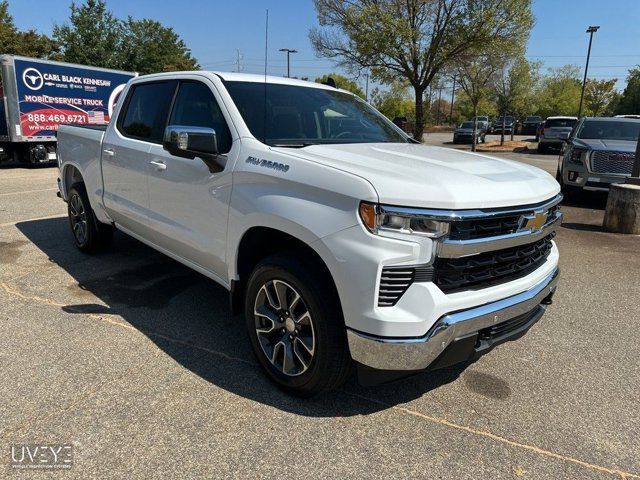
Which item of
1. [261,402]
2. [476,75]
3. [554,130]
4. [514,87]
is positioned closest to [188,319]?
[261,402]

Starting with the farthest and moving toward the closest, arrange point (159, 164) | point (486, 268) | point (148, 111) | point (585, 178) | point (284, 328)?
point (585, 178) → point (148, 111) → point (159, 164) → point (284, 328) → point (486, 268)

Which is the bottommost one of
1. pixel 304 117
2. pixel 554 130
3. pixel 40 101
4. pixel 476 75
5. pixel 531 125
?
pixel 304 117

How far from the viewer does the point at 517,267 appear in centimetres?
279

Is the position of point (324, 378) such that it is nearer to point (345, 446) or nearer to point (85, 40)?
point (345, 446)

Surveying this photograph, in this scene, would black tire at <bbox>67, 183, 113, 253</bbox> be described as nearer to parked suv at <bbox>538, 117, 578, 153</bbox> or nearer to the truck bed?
the truck bed

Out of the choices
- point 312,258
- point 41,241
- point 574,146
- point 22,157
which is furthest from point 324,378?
point 22,157

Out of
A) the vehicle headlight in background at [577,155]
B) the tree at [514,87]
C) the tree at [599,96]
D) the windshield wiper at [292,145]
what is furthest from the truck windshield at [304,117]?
the tree at [599,96]

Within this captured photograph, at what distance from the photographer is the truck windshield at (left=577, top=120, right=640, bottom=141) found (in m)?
10.5

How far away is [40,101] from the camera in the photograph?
14.6 metres

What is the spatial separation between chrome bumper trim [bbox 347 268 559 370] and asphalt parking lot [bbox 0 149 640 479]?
490 mm

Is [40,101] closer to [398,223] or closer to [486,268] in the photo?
[398,223]

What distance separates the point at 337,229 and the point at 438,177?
0.59m

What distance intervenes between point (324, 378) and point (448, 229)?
1.05m

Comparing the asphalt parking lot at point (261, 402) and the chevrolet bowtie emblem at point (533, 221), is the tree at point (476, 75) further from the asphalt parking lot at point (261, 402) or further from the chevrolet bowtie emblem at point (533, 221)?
the chevrolet bowtie emblem at point (533, 221)
